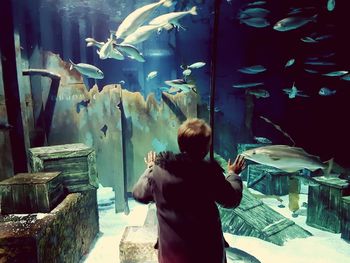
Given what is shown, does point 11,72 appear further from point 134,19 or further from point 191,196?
point 191,196

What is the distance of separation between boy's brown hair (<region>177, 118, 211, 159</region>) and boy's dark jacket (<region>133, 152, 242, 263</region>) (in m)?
0.08

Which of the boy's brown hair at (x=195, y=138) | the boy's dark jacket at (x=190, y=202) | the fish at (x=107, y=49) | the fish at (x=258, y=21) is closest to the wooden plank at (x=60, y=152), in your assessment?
the fish at (x=107, y=49)

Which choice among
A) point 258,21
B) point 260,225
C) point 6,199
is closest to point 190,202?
point 6,199

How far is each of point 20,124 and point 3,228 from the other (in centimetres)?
266

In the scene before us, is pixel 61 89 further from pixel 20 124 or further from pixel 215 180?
pixel 215 180

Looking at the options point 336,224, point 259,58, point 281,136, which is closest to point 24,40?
point 336,224

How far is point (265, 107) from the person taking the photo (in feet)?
33.2

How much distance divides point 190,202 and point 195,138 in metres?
0.45

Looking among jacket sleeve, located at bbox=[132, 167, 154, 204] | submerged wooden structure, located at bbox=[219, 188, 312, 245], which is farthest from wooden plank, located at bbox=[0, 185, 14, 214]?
submerged wooden structure, located at bbox=[219, 188, 312, 245]

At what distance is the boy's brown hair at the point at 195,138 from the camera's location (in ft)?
6.37

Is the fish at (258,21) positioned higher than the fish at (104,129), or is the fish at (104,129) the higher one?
the fish at (258,21)

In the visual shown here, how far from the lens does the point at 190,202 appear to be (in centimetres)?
189

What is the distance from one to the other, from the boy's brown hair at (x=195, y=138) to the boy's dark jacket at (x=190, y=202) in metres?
0.08

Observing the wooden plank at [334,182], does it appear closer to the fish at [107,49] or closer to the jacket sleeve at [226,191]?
the jacket sleeve at [226,191]
